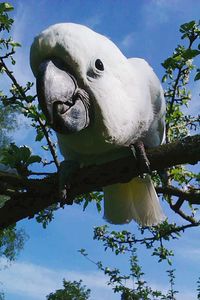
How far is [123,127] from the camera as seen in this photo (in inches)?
95.3

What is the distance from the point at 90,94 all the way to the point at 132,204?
114cm

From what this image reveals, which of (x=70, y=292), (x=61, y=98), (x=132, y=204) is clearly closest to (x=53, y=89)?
(x=61, y=98)

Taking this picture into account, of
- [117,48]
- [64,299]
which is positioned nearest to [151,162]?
[117,48]

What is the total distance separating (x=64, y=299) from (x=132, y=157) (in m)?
11.7

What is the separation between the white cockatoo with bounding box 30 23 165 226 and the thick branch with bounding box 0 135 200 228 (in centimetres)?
20

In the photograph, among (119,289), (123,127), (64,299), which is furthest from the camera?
(64,299)

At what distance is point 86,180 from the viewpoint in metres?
2.38

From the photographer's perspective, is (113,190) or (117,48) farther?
(113,190)

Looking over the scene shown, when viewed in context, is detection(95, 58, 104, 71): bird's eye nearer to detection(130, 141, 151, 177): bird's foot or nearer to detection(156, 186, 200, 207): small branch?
detection(130, 141, 151, 177): bird's foot

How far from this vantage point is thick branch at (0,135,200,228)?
7.16 feet

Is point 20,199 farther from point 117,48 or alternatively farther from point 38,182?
point 117,48

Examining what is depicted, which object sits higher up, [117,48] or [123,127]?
[117,48]

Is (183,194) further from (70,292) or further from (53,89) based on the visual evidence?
(70,292)

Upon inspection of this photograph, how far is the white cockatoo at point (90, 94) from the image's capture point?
7.36 ft
